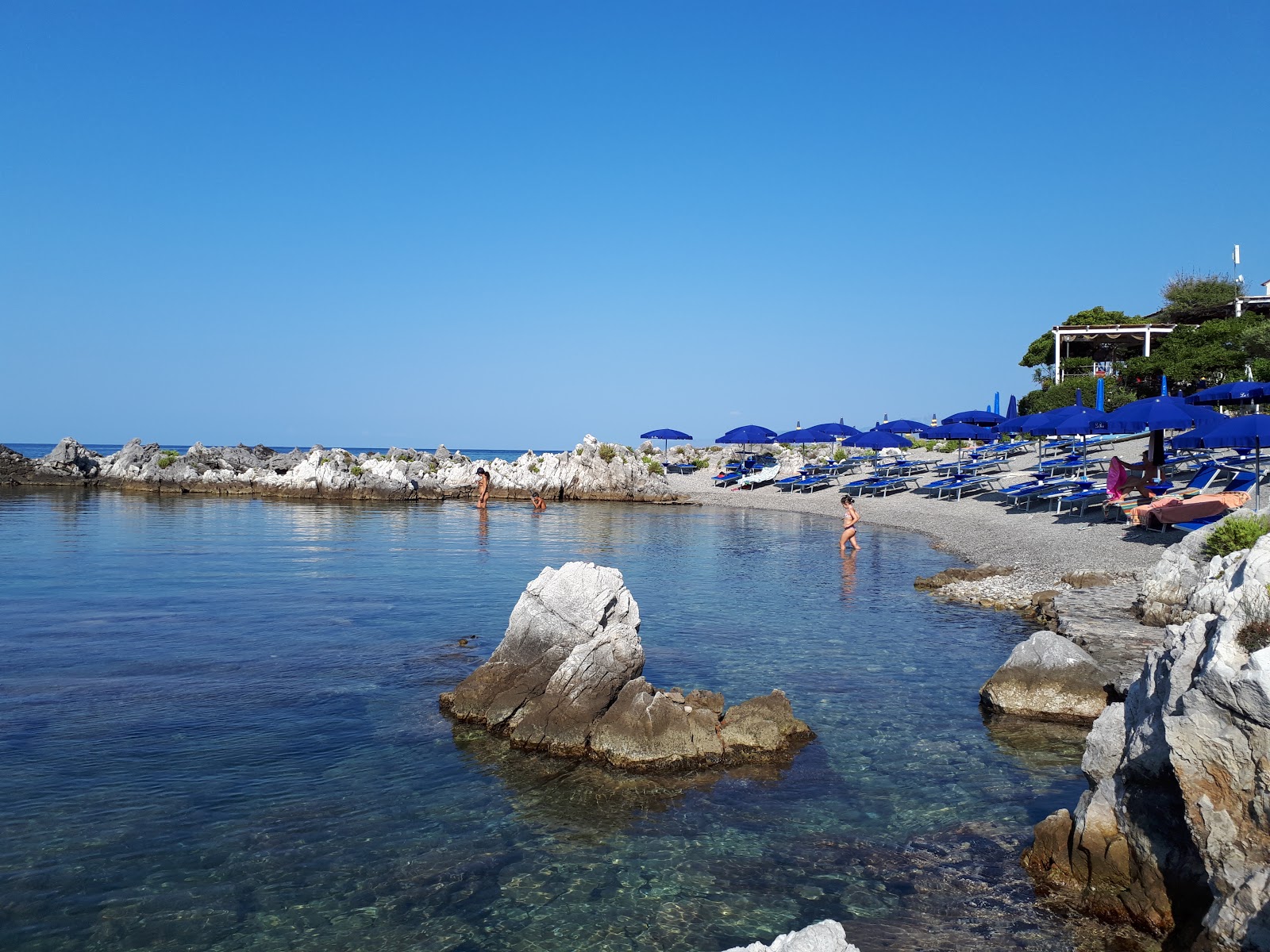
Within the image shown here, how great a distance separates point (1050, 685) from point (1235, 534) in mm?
5888

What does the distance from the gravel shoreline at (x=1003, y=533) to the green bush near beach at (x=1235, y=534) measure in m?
4.09

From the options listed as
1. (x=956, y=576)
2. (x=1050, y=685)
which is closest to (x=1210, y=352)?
(x=956, y=576)

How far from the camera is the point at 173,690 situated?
514 inches

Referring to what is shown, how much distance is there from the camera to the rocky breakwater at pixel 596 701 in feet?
34.1

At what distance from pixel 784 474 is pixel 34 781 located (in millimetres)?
47940

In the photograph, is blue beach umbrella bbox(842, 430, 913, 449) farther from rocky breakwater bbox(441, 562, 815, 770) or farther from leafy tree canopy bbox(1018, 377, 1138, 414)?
rocky breakwater bbox(441, 562, 815, 770)

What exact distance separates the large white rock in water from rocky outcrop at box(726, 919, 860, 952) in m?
7.79

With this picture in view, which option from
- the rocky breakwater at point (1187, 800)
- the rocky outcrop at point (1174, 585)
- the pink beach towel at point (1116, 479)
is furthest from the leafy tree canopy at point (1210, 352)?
the rocky breakwater at point (1187, 800)

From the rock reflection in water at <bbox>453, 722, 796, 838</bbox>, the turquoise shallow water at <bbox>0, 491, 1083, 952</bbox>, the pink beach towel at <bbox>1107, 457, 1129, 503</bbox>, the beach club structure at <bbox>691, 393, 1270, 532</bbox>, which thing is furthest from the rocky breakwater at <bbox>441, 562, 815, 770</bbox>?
the pink beach towel at <bbox>1107, 457, 1129, 503</bbox>

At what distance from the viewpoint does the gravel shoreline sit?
21.1m

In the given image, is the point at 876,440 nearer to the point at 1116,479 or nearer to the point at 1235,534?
the point at 1116,479

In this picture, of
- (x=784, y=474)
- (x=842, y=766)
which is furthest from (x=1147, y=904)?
(x=784, y=474)

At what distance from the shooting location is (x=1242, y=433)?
22.1m

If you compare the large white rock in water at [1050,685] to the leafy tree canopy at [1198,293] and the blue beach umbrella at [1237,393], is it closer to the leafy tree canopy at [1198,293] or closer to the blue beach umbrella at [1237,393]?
the blue beach umbrella at [1237,393]
